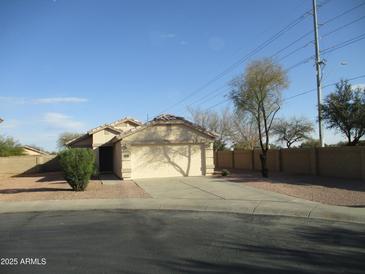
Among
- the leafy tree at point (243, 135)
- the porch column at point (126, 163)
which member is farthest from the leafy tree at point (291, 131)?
the porch column at point (126, 163)

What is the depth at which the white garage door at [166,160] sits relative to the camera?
27.9 meters

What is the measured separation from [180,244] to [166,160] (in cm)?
1953

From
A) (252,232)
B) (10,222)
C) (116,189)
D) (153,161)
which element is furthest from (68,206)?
(153,161)

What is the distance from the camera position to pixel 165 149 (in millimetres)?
28422

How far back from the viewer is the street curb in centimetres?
1293

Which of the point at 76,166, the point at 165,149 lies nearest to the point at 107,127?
the point at 165,149

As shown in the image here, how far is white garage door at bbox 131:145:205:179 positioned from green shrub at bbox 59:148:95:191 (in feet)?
22.8

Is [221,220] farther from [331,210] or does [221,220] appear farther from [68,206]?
[68,206]

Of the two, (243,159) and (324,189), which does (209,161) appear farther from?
(324,189)

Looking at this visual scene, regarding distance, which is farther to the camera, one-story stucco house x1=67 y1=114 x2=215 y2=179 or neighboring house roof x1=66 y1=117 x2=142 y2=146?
neighboring house roof x1=66 y1=117 x2=142 y2=146

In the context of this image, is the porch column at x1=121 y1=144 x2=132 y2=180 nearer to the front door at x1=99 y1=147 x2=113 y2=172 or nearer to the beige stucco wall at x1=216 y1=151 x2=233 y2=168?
the front door at x1=99 y1=147 x2=113 y2=172

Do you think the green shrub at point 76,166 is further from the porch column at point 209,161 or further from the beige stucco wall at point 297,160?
the beige stucco wall at point 297,160

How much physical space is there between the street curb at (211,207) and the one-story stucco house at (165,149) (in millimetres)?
10551

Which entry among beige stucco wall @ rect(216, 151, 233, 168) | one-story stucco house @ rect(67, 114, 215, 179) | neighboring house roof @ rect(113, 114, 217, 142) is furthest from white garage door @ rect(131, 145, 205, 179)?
beige stucco wall @ rect(216, 151, 233, 168)
